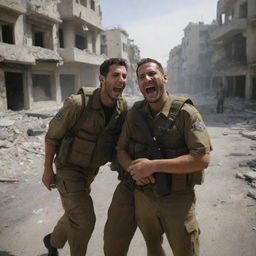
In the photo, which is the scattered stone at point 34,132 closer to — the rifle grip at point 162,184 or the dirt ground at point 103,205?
the dirt ground at point 103,205

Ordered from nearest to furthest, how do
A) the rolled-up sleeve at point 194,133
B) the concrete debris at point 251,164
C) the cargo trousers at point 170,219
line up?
the rolled-up sleeve at point 194,133 → the cargo trousers at point 170,219 → the concrete debris at point 251,164

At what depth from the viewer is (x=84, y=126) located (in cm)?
265

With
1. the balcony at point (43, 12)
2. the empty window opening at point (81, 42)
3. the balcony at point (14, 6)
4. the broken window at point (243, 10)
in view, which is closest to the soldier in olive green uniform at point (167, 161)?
the balcony at point (14, 6)

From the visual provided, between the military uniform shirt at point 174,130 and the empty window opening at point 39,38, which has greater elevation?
the empty window opening at point 39,38

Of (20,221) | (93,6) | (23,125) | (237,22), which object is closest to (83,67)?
(93,6)

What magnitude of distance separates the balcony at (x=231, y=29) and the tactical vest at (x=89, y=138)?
22384 millimetres

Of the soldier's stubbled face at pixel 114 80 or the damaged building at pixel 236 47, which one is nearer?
the soldier's stubbled face at pixel 114 80

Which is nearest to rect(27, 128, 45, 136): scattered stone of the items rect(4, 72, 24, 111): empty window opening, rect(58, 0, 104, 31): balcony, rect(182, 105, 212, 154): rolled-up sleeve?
rect(182, 105, 212, 154): rolled-up sleeve

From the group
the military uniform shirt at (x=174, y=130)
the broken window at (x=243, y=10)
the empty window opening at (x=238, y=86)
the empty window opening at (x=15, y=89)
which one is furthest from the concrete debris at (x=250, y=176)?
the broken window at (x=243, y=10)

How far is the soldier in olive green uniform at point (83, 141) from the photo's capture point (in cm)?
253

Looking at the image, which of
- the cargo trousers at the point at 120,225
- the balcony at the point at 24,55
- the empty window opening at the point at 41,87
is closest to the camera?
the cargo trousers at the point at 120,225

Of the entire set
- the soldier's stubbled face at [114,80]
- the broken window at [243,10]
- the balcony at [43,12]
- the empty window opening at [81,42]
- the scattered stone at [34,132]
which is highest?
the broken window at [243,10]

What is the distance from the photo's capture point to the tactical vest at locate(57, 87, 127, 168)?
8.68ft

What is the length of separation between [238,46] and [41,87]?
18008mm
